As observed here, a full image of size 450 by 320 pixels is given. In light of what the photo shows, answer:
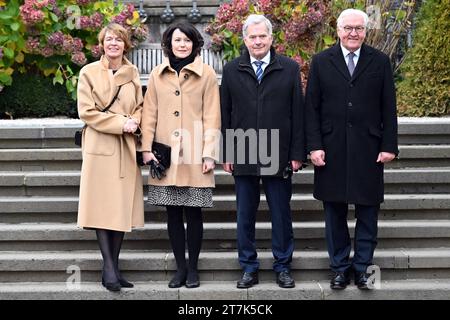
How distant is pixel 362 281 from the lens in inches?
203

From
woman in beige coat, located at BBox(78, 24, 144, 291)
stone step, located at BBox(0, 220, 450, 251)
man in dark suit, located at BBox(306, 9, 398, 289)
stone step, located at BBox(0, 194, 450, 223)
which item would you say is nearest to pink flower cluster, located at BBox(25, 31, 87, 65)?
stone step, located at BBox(0, 194, 450, 223)

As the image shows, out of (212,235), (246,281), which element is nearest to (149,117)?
(212,235)

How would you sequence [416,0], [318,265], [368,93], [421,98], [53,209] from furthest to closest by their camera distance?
[416,0]
[421,98]
[53,209]
[318,265]
[368,93]

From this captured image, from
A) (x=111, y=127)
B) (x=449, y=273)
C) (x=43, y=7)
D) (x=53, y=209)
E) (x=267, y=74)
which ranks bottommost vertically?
(x=449, y=273)

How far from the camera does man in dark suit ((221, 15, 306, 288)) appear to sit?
510cm

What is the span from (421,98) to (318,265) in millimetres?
2720

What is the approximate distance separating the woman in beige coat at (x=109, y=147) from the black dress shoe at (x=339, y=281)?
4.64 feet

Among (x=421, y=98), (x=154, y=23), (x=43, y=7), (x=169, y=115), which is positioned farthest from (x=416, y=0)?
(x=169, y=115)

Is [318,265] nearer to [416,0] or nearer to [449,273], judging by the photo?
[449,273]

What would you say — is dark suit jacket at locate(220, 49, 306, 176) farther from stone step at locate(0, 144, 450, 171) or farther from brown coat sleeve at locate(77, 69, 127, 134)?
stone step at locate(0, 144, 450, 171)

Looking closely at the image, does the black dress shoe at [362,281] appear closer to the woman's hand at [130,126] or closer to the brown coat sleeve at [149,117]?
the brown coat sleeve at [149,117]

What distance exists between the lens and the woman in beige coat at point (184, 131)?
515 cm

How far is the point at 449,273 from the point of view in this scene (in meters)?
5.52

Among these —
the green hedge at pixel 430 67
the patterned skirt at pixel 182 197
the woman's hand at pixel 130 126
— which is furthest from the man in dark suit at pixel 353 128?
the green hedge at pixel 430 67
